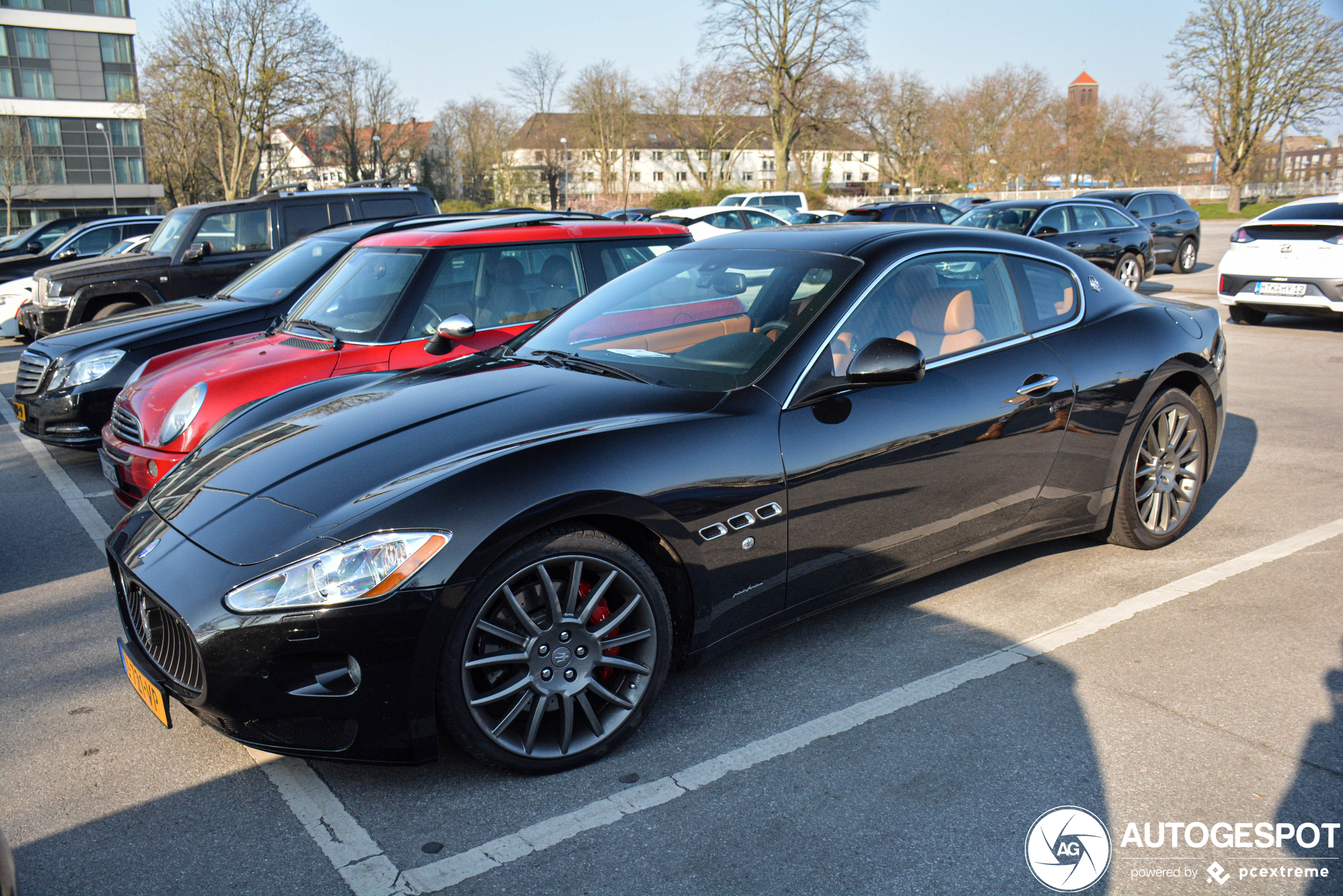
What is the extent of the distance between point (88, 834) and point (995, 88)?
74.0 meters

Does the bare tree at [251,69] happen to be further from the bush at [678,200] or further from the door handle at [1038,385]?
the door handle at [1038,385]

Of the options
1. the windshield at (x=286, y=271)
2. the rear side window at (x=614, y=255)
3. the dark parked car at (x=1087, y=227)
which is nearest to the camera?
the rear side window at (x=614, y=255)

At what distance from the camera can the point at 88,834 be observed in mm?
2660

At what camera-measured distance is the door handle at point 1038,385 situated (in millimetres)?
3951

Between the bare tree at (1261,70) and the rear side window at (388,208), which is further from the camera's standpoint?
the bare tree at (1261,70)

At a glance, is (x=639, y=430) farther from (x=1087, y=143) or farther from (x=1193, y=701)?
(x=1087, y=143)

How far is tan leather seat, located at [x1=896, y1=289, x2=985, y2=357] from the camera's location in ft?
12.5

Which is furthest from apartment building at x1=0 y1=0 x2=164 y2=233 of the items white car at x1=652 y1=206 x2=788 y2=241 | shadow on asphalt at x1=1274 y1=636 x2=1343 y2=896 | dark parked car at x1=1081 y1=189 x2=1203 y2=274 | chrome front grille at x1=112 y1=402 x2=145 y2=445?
shadow on asphalt at x1=1274 y1=636 x2=1343 y2=896

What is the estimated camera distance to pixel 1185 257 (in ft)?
68.0

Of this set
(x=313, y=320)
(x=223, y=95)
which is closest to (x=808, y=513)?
(x=313, y=320)

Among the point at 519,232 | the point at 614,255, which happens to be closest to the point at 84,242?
the point at 519,232

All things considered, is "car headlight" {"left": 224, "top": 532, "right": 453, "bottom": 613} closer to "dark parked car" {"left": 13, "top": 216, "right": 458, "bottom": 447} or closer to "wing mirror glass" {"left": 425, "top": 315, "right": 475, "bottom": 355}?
"wing mirror glass" {"left": 425, "top": 315, "right": 475, "bottom": 355}

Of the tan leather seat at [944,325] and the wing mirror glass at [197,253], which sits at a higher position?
the wing mirror glass at [197,253]

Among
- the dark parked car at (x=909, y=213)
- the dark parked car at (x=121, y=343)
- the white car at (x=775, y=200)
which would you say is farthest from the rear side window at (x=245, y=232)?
the white car at (x=775, y=200)
